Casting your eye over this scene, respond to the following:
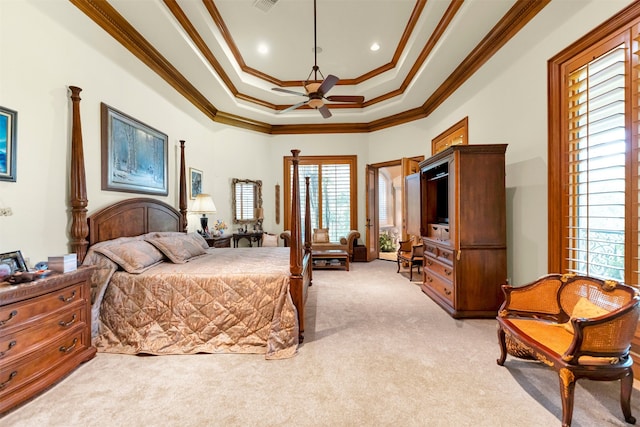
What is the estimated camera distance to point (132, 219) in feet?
10.2

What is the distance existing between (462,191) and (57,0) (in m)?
4.19

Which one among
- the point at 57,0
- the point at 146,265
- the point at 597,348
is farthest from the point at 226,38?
the point at 597,348

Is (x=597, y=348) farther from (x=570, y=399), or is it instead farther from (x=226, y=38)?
(x=226, y=38)

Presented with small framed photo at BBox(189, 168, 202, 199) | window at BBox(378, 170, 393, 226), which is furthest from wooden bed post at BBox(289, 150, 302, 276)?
window at BBox(378, 170, 393, 226)

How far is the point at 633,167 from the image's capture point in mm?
1905

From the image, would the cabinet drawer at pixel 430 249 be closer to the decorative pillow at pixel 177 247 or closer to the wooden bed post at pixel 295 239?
the wooden bed post at pixel 295 239

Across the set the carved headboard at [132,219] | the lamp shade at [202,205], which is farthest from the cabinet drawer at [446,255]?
the carved headboard at [132,219]

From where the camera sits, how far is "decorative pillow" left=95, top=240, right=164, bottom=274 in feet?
8.14

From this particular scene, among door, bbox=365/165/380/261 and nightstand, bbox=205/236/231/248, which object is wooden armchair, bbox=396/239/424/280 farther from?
nightstand, bbox=205/236/231/248

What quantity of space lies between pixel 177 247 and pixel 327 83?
102 inches

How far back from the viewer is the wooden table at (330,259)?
17.9ft

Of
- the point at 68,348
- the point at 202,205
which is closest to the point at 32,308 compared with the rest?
the point at 68,348

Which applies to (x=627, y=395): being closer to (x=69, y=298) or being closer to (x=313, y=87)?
(x=69, y=298)

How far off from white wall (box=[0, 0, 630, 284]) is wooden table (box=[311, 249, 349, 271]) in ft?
9.08
